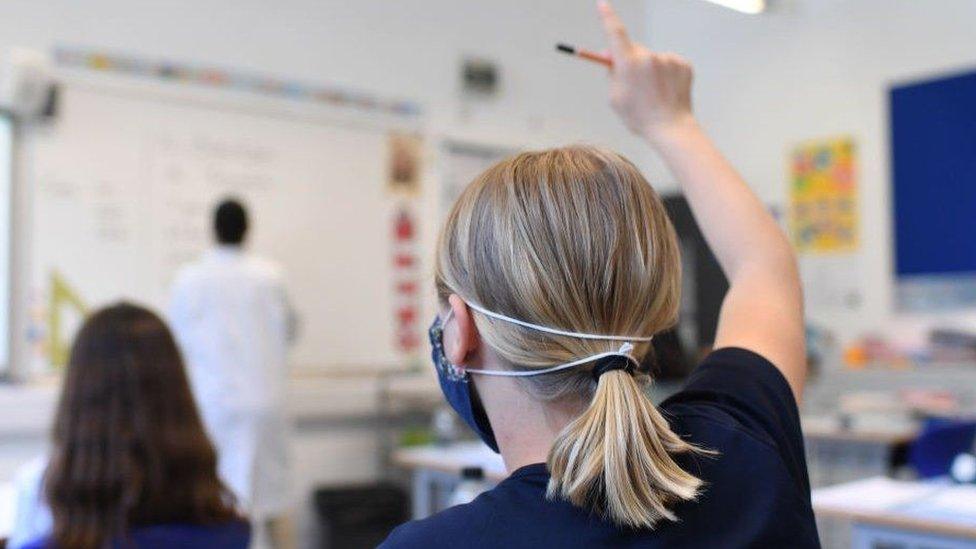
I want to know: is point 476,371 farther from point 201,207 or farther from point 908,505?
point 201,207

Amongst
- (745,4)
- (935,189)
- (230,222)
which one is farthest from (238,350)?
(935,189)

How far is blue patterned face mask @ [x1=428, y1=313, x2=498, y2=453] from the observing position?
839 mm

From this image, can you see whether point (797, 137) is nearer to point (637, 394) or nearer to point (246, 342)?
point (246, 342)

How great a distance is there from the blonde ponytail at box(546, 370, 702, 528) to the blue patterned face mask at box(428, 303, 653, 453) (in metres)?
0.03

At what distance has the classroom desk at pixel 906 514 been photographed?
7.11 feet

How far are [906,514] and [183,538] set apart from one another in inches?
63.6

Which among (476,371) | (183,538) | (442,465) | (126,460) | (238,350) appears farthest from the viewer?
(238,350)

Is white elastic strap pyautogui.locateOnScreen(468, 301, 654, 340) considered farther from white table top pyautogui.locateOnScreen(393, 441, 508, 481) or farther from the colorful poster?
the colorful poster

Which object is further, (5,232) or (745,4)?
(745,4)

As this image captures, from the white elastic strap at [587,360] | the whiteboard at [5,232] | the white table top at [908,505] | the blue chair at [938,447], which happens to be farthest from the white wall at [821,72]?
the white elastic strap at [587,360]

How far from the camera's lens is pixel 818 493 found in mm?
2605

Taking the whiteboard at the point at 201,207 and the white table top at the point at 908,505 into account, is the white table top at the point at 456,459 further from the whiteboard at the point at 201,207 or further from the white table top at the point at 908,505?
the whiteboard at the point at 201,207

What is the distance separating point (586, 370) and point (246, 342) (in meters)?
3.23

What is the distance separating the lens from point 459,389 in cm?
85
